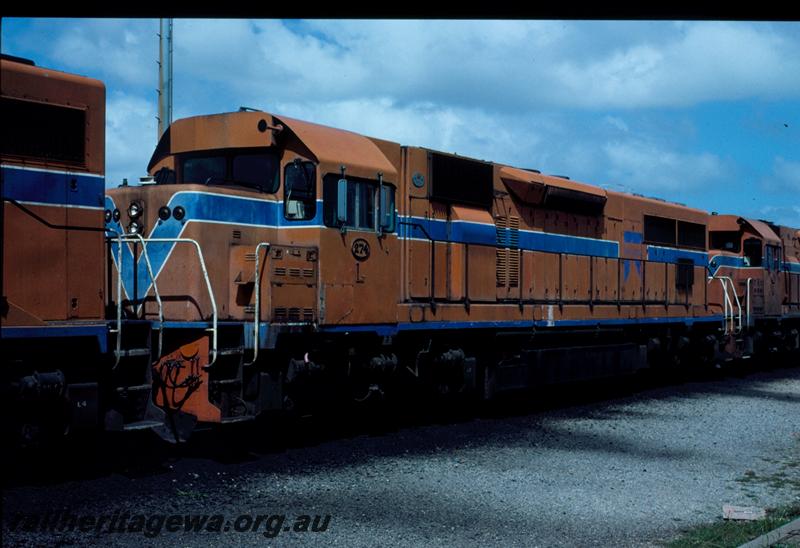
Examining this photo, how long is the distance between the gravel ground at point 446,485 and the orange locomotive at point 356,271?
85 cm

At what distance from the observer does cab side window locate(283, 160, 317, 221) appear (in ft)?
33.7

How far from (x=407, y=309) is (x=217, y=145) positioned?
337 cm

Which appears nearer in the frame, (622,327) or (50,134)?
(50,134)

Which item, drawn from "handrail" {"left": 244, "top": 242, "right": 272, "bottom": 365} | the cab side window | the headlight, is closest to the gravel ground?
"handrail" {"left": 244, "top": 242, "right": 272, "bottom": 365}

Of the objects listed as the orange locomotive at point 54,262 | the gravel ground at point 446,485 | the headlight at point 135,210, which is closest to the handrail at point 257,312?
the gravel ground at point 446,485

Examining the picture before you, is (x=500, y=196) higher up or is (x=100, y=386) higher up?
(x=500, y=196)

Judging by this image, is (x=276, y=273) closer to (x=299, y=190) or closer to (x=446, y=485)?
(x=299, y=190)

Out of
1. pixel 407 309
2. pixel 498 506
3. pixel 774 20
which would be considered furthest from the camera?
pixel 407 309

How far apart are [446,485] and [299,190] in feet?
13.6

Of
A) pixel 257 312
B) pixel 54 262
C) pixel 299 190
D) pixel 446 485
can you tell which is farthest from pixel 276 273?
pixel 446 485

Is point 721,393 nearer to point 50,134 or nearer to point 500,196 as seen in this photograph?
point 500,196

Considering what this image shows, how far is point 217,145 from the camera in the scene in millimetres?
10523

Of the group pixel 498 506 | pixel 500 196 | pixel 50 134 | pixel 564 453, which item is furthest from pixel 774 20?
pixel 500 196

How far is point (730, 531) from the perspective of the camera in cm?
657
